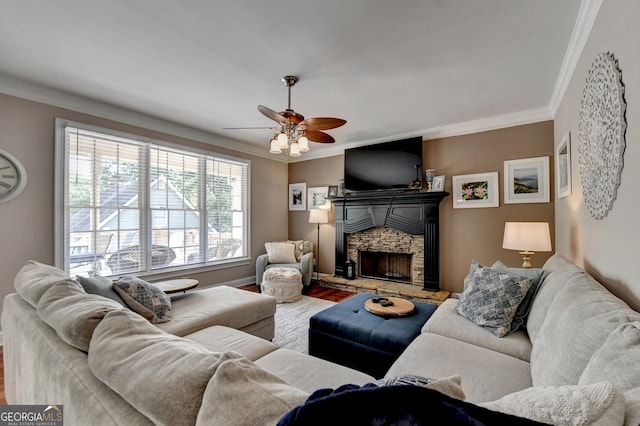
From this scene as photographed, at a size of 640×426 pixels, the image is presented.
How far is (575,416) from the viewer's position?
0.50 meters

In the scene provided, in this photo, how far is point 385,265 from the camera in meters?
4.91

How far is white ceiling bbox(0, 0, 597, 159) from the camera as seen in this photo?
6.06 ft

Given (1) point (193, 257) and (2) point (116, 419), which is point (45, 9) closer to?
(2) point (116, 419)

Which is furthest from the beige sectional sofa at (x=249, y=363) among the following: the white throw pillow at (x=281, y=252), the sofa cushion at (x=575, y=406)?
the white throw pillow at (x=281, y=252)

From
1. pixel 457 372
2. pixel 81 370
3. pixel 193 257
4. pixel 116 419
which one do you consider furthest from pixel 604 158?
pixel 193 257

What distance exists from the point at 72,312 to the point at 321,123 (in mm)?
2269

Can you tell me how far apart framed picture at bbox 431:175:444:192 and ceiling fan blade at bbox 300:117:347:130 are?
2.17 m

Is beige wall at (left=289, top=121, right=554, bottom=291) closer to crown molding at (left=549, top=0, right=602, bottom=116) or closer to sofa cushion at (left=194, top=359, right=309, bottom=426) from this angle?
crown molding at (left=549, top=0, right=602, bottom=116)

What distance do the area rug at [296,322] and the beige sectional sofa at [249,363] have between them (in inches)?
37.6

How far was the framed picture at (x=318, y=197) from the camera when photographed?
215 inches

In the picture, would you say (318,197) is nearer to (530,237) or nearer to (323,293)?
(323,293)

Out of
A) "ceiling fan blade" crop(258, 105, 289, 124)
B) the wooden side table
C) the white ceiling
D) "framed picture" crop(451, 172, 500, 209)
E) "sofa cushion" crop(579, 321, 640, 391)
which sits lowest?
the wooden side table

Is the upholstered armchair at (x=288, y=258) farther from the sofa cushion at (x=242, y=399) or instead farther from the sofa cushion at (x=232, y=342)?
the sofa cushion at (x=242, y=399)

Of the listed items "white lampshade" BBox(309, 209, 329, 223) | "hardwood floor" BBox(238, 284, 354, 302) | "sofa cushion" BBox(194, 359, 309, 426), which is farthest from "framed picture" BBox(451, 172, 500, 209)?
"sofa cushion" BBox(194, 359, 309, 426)
